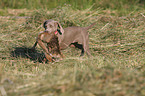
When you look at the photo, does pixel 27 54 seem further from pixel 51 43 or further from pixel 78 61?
pixel 78 61

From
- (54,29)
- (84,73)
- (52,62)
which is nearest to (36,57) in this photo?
(52,62)

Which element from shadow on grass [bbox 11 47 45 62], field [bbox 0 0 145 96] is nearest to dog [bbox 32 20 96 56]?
field [bbox 0 0 145 96]

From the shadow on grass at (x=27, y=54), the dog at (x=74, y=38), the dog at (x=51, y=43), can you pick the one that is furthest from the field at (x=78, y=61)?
the dog at (x=74, y=38)

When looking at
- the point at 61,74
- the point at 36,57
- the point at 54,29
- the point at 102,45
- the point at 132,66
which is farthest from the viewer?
the point at 102,45

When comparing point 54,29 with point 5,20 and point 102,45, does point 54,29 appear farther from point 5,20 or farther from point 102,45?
point 5,20

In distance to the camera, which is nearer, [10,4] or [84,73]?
[84,73]

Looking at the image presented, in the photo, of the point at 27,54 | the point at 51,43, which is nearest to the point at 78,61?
the point at 51,43

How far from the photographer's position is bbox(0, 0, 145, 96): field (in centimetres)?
193

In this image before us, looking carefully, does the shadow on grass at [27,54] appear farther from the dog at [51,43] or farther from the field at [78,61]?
the dog at [51,43]

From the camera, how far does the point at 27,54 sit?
403cm

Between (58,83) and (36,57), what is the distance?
2305 millimetres

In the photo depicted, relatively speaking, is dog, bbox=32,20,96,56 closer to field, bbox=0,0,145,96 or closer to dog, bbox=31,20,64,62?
field, bbox=0,0,145,96

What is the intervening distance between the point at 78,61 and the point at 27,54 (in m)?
1.34

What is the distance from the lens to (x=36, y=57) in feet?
13.6
